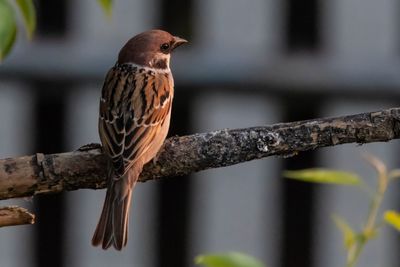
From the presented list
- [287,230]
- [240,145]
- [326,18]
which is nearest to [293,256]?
[287,230]

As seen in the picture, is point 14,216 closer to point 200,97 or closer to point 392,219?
point 392,219

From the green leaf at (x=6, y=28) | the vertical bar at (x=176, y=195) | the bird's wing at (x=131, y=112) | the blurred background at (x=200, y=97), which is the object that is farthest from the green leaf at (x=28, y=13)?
the vertical bar at (x=176, y=195)

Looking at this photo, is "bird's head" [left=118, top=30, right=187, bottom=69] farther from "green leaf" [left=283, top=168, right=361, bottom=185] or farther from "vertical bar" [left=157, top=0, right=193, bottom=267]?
"vertical bar" [left=157, top=0, right=193, bottom=267]

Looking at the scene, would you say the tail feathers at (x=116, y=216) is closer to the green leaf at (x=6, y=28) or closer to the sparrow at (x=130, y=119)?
the sparrow at (x=130, y=119)

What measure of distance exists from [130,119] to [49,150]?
2915 mm

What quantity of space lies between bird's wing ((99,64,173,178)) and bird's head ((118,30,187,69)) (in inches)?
2.5

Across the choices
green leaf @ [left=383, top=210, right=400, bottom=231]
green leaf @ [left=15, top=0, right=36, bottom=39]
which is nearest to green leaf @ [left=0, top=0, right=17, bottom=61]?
green leaf @ [left=15, top=0, right=36, bottom=39]

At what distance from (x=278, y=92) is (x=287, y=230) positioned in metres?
0.98

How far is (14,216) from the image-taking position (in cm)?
395

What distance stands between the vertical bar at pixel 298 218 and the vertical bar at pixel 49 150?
144 centimetres

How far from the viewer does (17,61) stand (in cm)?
776

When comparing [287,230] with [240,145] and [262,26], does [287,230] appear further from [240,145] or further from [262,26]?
[240,145]

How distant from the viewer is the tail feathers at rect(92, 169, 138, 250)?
190 inches

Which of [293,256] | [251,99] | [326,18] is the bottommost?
[293,256]
